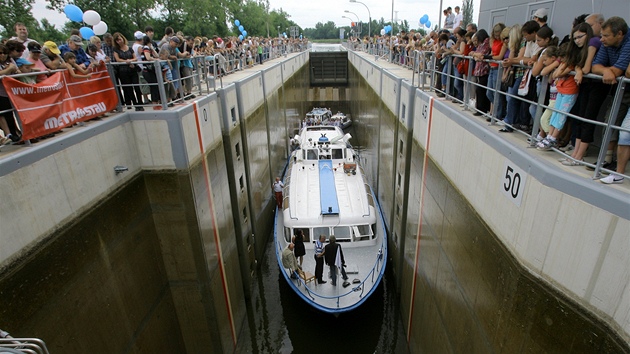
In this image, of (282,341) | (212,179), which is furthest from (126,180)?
(282,341)

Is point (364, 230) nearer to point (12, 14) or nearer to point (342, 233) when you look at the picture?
point (342, 233)

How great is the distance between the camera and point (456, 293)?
6.13 m

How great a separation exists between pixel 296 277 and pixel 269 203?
A: 5.97 meters

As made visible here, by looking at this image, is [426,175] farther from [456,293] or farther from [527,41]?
[527,41]

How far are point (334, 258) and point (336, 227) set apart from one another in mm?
1912

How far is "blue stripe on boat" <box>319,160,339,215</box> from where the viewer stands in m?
11.5

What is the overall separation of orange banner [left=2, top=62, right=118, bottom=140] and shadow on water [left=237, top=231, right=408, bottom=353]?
274 inches

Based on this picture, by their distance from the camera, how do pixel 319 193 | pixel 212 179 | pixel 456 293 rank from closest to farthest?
pixel 456 293
pixel 212 179
pixel 319 193

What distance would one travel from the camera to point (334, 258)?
9375 millimetres

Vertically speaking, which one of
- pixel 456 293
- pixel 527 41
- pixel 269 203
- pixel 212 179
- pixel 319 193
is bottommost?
pixel 269 203

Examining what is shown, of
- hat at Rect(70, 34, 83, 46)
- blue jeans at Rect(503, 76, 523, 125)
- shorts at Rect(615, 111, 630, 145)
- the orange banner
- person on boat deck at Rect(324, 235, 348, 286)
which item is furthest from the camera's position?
person on boat deck at Rect(324, 235, 348, 286)

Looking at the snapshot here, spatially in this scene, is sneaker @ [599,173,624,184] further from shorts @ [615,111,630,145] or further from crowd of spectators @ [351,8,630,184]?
shorts @ [615,111,630,145]

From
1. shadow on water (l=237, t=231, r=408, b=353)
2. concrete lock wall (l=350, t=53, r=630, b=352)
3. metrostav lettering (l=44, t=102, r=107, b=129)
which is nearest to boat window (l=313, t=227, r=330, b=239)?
shadow on water (l=237, t=231, r=408, b=353)

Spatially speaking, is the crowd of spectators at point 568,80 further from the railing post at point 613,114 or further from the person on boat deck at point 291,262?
the person on boat deck at point 291,262
